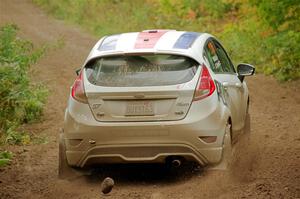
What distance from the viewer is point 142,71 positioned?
7812mm

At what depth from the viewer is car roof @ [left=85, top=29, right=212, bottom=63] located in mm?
7887

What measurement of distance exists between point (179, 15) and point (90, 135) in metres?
17.2

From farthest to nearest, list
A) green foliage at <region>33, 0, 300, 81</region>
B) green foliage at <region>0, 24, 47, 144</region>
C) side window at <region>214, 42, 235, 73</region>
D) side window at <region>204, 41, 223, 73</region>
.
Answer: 1. green foliage at <region>33, 0, 300, 81</region>
2. green foliage at <region>0, 24, 47, 144</region>
3. side window at <region>214, 42, 235, 73</region>
4. side window at <region>204, 41, 223, 73</region>

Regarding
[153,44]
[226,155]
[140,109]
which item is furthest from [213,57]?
[140,109]

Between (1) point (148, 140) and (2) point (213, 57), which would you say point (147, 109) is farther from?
(2) point (213, 57)

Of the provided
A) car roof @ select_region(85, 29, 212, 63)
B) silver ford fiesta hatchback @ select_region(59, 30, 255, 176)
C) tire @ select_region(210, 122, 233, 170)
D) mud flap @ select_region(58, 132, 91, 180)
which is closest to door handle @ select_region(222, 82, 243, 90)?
silver ford fiesta hatchback @ select_region(59, 30, 255, 176)

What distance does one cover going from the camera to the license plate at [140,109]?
762cm

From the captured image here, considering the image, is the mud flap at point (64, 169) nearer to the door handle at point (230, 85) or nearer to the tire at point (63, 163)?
the tire at point (63, 163)

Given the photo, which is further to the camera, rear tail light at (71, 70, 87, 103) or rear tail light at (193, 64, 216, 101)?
rear tail light at (71, 70, 87, 103)

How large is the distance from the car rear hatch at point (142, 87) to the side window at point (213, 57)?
22.5 inches

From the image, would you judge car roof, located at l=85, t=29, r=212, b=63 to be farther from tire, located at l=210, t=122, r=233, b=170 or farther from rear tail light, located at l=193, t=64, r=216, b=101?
tire, located at l=210, t=122, r=233, b=170

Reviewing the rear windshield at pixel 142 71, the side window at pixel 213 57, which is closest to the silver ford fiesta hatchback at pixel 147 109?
the rear windshield at pixel 142 71

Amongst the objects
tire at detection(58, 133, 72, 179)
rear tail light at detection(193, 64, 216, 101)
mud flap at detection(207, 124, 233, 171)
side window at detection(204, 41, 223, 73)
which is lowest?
tire at detection(58, 133, 72, 179)

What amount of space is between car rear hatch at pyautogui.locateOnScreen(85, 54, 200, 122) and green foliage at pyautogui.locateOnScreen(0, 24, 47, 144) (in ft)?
6.89
